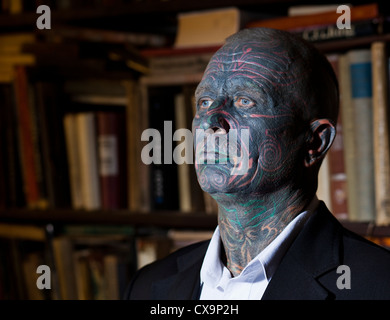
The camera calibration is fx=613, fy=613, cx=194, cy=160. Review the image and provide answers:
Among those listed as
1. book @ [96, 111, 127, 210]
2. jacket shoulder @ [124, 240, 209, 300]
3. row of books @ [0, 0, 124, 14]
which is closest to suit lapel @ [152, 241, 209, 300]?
jacket shoulder @ [124, 240, 209, 300]

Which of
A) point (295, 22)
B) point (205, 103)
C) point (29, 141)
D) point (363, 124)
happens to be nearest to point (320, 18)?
point (295, 22)

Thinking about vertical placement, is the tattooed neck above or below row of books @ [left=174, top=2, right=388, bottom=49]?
below

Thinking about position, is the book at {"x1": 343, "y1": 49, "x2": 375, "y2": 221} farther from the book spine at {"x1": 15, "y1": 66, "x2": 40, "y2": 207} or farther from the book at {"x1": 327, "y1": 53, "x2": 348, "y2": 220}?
the book spine at {"x1": 15, "y1": 66, "x2": 40, "y2": 207}

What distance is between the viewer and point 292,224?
3.07 ft

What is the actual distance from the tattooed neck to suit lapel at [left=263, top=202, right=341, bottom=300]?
34 millimetres

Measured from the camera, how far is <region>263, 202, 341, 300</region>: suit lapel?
89 cm

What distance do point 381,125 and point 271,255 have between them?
59cm

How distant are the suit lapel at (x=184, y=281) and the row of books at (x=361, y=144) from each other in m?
0.45

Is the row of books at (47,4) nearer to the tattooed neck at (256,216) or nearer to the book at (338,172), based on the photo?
the book at (338,172)

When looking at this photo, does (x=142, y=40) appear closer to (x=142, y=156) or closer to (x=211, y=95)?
(x=142, y=156)

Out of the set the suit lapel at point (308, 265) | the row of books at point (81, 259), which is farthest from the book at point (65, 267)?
the suit lapel at point (308, 265)
